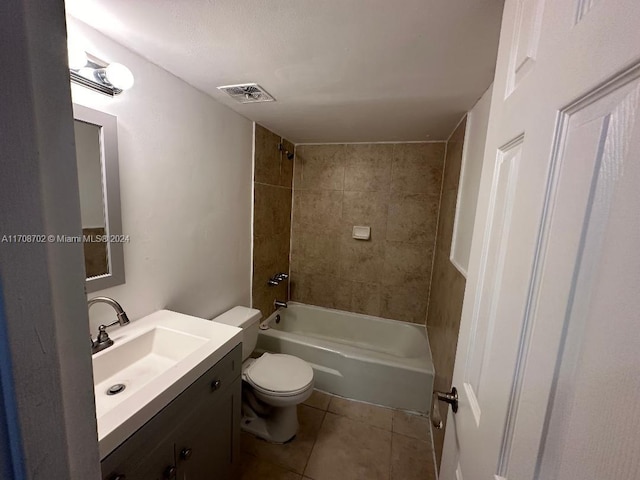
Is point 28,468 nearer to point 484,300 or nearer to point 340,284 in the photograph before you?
point 484,300

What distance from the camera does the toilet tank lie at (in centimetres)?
178

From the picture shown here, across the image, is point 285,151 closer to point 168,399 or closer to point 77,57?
point 77,57

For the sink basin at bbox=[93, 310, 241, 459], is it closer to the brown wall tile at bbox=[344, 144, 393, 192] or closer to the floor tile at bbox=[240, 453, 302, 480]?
the floor tile at bbox=[240, 453, 302, 480]

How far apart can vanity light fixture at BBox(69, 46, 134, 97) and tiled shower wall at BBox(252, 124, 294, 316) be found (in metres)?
1.12

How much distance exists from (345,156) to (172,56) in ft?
5.78

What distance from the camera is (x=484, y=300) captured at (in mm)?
668

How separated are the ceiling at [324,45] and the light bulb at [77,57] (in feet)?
0.44

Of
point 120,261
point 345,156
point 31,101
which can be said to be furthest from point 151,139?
point 345,156

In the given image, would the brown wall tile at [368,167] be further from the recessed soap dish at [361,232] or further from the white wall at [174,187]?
the white wall at [174,187]

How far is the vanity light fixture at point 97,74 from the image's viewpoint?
95 cm

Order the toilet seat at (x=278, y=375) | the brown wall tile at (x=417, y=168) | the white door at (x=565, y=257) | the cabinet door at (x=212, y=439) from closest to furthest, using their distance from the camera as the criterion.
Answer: the white door at (x=565, y=257) → the cabinet door at (x=212, y=439) → the toilet seat at (x=278, y=375) → the brown wall tile at (x=417, y=168)

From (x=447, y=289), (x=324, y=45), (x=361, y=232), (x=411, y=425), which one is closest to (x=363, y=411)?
(x=411, y=425)

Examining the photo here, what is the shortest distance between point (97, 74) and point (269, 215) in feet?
5.10

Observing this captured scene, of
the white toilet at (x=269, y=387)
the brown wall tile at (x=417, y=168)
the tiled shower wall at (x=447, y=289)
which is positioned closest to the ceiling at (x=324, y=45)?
the tiled shower wall at (x=447, y=289)
